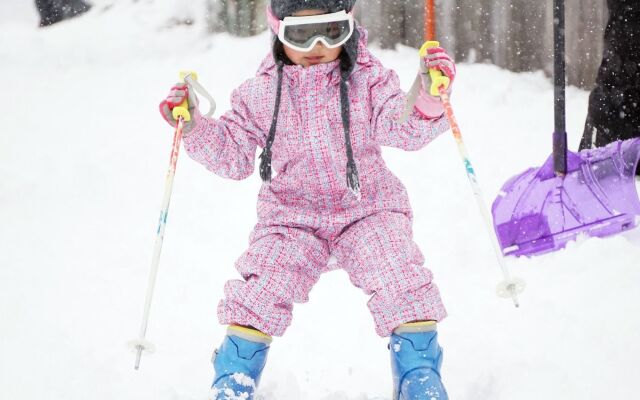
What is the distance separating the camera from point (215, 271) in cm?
369

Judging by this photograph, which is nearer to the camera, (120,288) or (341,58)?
(341,58)

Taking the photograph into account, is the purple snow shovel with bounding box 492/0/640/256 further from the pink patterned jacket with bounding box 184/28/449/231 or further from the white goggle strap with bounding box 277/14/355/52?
the white goggle strap with bounding box 277/14/355/52

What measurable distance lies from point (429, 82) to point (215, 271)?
1.86 meters

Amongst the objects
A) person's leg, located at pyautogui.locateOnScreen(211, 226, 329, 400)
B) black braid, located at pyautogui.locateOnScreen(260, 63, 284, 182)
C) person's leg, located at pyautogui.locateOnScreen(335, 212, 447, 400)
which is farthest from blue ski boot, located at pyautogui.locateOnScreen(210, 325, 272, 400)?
black braid, located at pyautogui.locateOnScreen(260, 63, 284, 182)

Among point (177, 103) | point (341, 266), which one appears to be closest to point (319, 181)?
point (341, 266)

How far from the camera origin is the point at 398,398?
219cm

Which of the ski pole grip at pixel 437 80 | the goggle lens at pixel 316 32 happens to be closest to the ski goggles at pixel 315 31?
the goggle lens at pixel 316 32

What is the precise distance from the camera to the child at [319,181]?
7.17 ft

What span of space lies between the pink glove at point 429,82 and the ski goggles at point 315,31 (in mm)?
311

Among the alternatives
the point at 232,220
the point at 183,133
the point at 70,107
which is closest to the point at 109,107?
the point at 70,107

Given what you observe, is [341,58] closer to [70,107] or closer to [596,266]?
[596,266]

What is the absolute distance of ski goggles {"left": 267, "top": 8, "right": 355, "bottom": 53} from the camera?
7.47 feet

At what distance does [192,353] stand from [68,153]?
2567mm

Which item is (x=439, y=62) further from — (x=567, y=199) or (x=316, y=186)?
(x=567, y=199)
